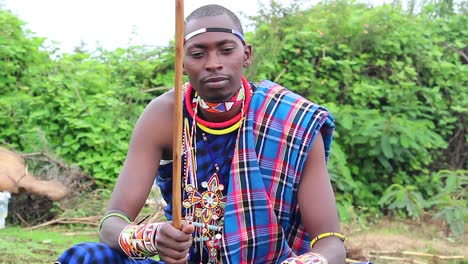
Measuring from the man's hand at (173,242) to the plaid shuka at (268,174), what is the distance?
0.46 metres

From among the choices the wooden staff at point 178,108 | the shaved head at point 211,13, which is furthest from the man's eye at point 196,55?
the wooden staff at point 178,108

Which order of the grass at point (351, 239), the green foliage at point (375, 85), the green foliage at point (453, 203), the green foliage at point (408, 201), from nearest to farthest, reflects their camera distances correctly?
the grass at point (351, 239)
the green foliage at point (453, 203)
the green foliage at point (408, 201)
the green foliage at point (375, 85)

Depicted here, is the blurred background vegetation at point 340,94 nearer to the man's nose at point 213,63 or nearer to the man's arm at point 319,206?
the man's arm at point 319,206

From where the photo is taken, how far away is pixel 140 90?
6.73 metres

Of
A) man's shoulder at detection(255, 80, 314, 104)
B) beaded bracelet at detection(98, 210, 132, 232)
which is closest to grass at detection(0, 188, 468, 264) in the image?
beaded bracelet at detection(98, 210, 132, 232)

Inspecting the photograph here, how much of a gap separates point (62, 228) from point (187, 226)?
11.1 ft

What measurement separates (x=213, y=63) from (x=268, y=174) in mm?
498

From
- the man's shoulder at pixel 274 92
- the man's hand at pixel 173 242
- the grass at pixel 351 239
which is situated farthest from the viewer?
the grass at pixel 351 239

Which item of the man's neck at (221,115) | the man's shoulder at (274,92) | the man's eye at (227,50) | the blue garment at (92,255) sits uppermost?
the man's eye at (227,50)

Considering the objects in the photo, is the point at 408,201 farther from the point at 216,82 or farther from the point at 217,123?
the point at 216,82

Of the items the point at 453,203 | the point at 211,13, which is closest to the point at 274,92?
the point at 211,13

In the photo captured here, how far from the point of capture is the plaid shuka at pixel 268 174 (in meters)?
2.78

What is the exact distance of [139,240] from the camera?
8.28ft

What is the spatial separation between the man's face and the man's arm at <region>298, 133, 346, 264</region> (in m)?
0.41
